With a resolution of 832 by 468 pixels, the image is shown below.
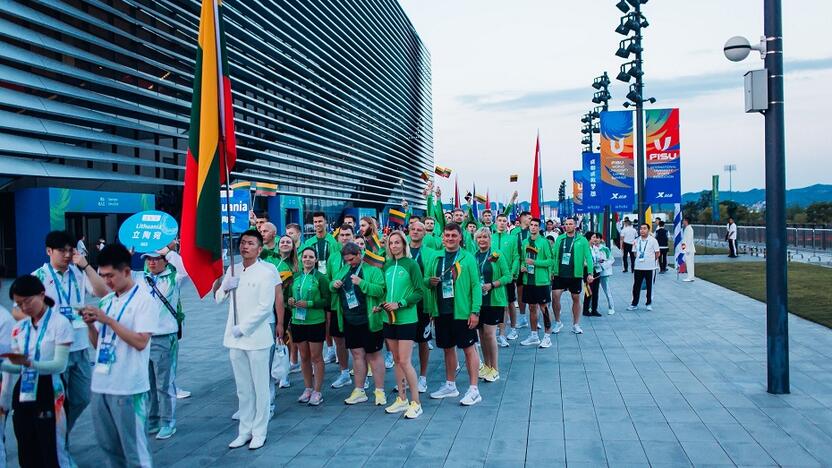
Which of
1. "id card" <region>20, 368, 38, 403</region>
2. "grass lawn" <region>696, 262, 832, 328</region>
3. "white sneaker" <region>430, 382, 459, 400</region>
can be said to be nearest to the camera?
"id card" <region>20, 368, 38, 403</region>

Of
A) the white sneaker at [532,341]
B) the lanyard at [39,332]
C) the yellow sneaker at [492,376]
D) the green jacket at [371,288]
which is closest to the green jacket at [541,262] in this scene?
the white sneaker at [532,341]

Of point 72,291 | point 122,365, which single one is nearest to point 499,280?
point 72,291

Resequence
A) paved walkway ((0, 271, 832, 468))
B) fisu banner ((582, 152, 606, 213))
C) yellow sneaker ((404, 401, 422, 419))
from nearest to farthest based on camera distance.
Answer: paved walkway ((0, 271, 832, 468))
yellow sneaker ((404, 401, 422, 419))
fisu banner ((582, 152, 606, 213))

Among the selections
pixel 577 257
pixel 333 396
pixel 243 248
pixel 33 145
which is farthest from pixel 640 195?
pixel 33 145

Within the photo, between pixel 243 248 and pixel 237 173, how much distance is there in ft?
101

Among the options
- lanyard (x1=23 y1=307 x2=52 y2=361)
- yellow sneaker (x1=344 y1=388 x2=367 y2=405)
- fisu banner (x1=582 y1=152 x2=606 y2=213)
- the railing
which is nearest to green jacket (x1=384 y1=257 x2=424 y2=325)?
yellow sneaker (x1=344 y1=388 x2=367 y2=405)

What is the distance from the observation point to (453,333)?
23.7 feet

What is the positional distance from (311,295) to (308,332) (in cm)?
41

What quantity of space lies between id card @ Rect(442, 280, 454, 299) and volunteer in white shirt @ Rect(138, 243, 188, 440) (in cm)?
267

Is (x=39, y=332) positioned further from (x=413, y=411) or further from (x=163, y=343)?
(x=413, y=411)

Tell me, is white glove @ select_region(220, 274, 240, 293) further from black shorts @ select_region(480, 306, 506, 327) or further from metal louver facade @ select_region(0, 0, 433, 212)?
metal louver facade @ select_region(0, 0, 433, 212)

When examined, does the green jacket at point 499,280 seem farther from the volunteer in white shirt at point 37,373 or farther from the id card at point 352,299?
the volunteer in white shirt at point 37,373

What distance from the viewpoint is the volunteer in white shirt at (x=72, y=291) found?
5.35 metres

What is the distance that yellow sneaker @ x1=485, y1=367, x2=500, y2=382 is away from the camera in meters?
8.12
